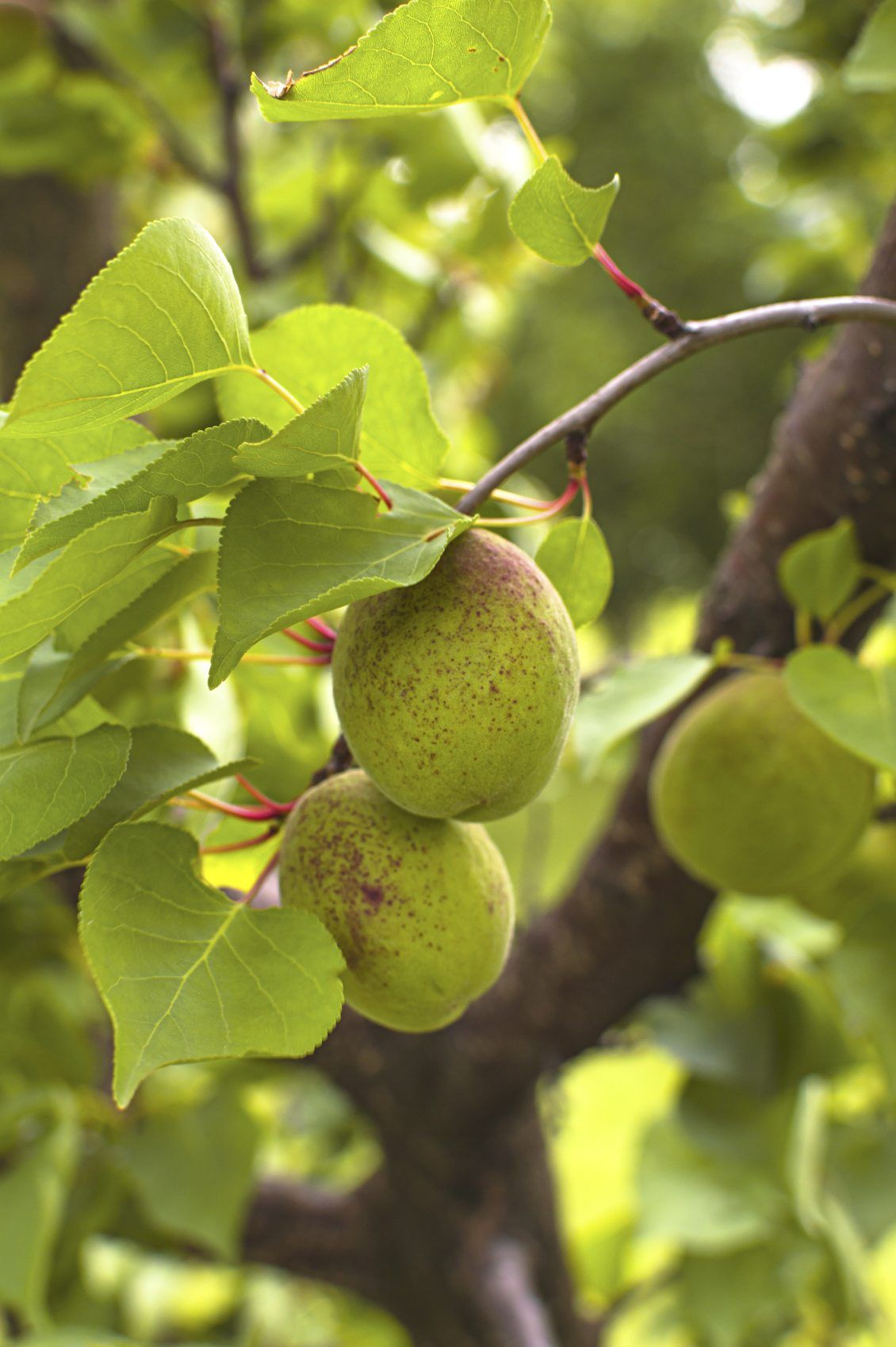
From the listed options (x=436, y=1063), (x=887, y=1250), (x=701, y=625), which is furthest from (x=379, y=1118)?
(x=887, y=1250)

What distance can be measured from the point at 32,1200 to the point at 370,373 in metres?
0.69

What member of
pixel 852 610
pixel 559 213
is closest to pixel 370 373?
pixel 559 213

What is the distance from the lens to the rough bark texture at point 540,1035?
0.74 meters

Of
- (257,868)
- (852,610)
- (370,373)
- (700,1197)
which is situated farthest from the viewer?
(700,1197)

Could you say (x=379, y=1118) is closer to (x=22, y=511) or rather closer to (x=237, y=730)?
(x=237, y=730)

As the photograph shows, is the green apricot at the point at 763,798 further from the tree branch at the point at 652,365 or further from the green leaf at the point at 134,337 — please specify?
the green leaf at the point at 134,337

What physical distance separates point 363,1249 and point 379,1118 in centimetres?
19

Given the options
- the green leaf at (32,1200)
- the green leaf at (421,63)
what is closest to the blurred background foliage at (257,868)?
the green leaf at (32,1200)

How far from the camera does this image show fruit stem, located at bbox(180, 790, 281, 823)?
46 cm

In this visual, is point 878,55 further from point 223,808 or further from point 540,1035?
point 540,1035

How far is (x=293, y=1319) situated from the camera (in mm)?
1982

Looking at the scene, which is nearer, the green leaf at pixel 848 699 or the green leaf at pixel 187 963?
the green leaf at pixel 187 963

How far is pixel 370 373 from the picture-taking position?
454 mm

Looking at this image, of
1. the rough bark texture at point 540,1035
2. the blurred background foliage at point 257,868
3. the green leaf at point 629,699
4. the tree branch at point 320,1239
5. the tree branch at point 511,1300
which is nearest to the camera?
the green leaf at point 629,699
